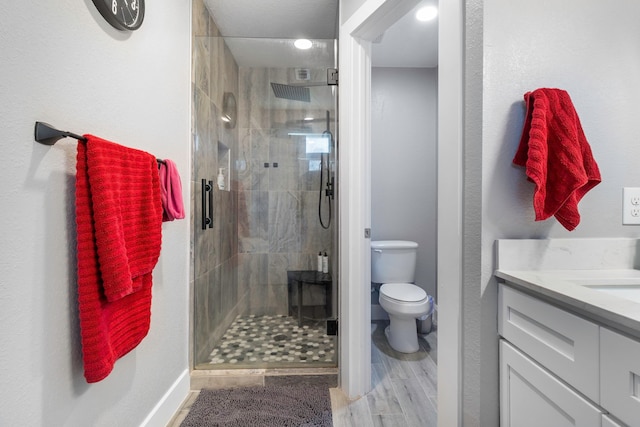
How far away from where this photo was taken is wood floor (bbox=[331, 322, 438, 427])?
55.4 inches

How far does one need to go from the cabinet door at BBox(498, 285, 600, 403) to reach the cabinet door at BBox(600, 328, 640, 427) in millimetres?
14

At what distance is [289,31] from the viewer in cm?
219

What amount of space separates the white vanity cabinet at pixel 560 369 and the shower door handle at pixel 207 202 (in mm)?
1675

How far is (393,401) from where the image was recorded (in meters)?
1.54

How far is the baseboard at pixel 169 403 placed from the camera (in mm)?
1267

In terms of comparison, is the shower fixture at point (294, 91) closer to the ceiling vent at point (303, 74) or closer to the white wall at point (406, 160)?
the ceiling vent at point (303, 74)

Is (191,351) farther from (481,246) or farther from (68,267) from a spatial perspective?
(481,246)

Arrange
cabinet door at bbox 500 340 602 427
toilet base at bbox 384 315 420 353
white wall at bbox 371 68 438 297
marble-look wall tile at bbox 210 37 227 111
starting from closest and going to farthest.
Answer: cabinet door at bbox 500 340 602 427, marble-look wall tile at bbox 210 37 227 111, toilet base at bbox 384 315 420 353, white wall at bbox 371 68 438 297

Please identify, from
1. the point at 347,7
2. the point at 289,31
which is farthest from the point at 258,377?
the point at 289,31

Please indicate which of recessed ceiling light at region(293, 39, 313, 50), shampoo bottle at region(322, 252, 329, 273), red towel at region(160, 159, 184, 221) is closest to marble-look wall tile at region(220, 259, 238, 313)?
shampoo bottle at region(322, 252, 329, 273)

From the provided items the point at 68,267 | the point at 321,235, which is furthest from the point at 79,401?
the point at 321,235

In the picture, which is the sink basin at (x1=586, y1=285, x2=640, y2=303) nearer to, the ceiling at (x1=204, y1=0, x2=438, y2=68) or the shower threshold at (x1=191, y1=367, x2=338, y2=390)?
the shower threshold at (x1=191, y1=367, x2=338, y2=390)

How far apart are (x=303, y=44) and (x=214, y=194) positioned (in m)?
1.29

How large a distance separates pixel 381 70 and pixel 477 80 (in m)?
2.03
